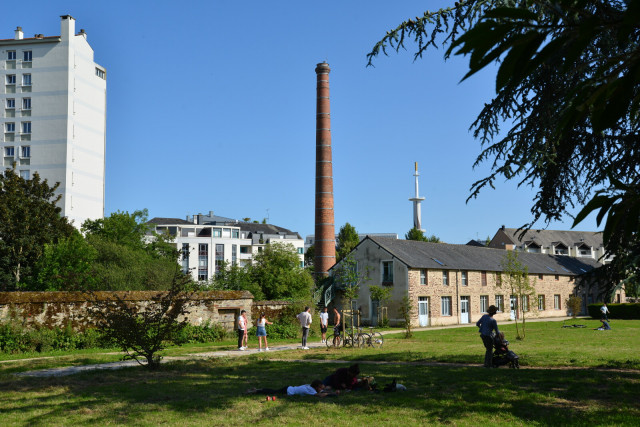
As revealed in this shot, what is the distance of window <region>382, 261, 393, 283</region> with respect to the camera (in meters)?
44.7

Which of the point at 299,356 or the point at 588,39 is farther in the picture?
the point at 299,356

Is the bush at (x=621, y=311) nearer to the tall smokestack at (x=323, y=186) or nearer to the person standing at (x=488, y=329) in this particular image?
the tall smokestack at (x=323, y=186)

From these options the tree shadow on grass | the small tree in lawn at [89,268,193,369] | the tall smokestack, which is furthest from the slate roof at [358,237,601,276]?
the small tree in lawn at [89,268,193,369]

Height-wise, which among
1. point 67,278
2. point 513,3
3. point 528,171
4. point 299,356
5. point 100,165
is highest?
point 100,165

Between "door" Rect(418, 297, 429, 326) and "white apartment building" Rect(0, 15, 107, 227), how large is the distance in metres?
35.0

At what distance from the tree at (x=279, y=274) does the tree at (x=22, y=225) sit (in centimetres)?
1814

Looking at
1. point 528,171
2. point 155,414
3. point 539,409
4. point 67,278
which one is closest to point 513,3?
point 528,171

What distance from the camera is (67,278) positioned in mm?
16500

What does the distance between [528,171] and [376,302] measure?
34063 mm

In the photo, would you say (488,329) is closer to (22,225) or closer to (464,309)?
(22,225)

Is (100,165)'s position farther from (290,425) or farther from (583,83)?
(583,83)

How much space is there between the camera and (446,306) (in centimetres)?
4628

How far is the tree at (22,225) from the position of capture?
36.9m

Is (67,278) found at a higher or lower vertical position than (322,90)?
lower
